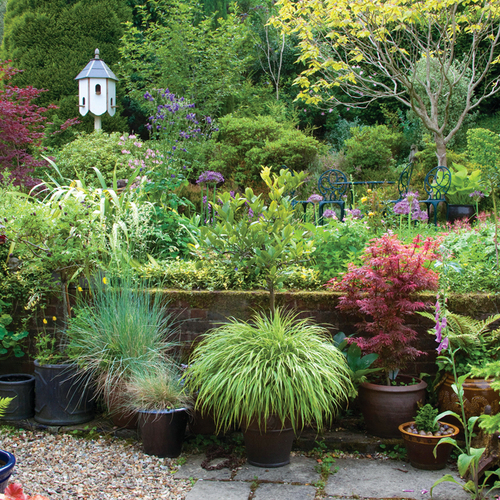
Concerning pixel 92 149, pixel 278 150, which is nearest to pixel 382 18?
pixel 278 150

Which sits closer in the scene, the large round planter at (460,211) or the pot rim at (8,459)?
the pot rim at (8,459)

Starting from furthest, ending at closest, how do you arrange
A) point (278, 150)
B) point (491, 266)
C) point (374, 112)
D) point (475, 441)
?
point (374, 112)
point (278, 150)
point (491, 266)
point (475, 441)

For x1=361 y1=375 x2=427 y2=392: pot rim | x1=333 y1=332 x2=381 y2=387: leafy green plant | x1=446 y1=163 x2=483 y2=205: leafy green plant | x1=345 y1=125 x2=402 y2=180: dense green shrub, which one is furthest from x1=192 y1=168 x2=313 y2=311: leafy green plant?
x1=345 y1=125 x2=402 y2=180: dense green shrub

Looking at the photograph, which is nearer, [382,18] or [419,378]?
[419,378]

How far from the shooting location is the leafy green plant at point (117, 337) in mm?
3027

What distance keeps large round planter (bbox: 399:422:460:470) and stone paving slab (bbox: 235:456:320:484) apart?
0.51 metres

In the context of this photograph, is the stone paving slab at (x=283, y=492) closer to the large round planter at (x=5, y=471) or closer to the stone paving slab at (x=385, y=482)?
the stone paving slab at (x=385, y=482)

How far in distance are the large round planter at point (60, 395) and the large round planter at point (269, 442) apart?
3.65 feet

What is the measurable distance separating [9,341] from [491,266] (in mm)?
3368

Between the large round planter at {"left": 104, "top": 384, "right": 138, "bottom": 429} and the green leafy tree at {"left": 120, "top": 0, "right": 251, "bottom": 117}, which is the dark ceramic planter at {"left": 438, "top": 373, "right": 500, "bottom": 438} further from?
the green leafy tree at {"left": 120, "top": 0, "right": 251, "bottom": 117}

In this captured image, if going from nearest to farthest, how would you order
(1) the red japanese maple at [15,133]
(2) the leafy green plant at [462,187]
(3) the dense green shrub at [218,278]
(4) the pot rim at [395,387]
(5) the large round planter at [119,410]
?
(4) the pot rim at [395,387], (5) the large round planter at [119,410], (3) the dense green shrub at [218,278], (1) the red japanese maple at [15,133], (2) the leafy green plant at [462,187]

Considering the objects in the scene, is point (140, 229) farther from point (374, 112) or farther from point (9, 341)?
point (374, 112)

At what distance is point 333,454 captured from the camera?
9.36 ft

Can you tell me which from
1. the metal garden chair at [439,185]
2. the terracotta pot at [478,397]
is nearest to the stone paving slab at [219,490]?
Answer: the terracotta pot at [478,397]
